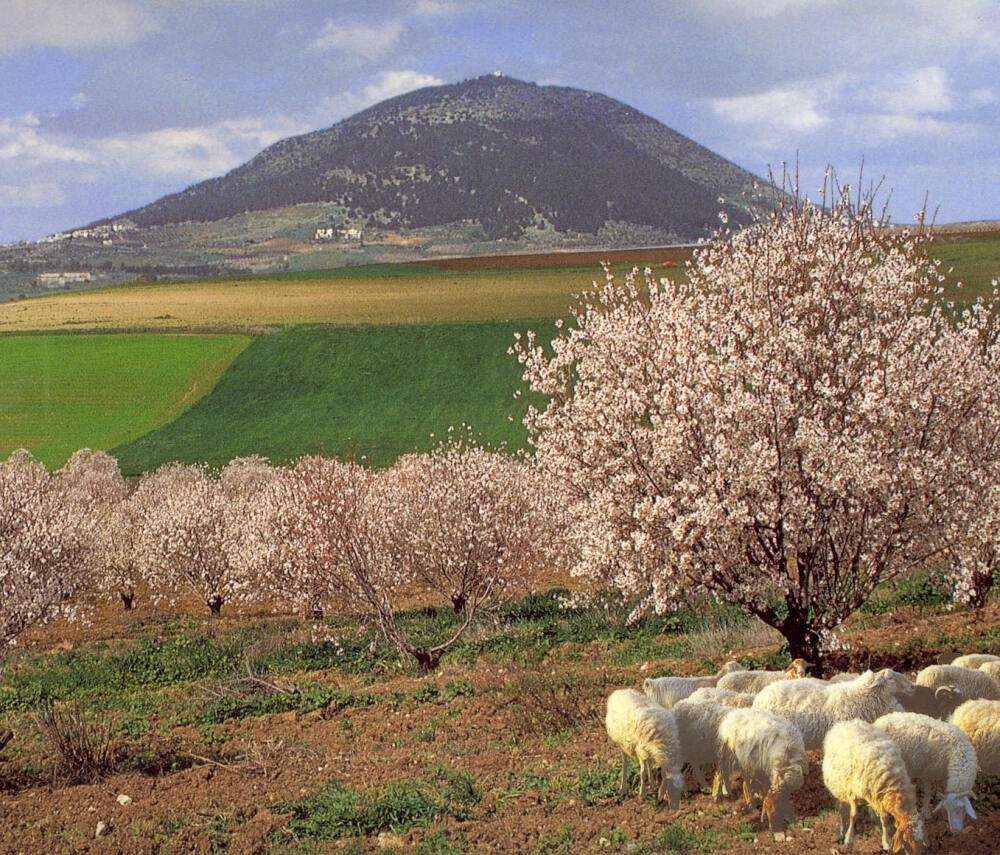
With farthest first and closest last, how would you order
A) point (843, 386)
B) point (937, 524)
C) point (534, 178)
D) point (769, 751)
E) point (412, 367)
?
1. point (534, 178)
2. point (412, 367)
3. point (843, 386)
4. point (937, 524)
5. point (769, 751)

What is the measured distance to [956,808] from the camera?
25.8 feet

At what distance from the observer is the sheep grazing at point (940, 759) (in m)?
7.88

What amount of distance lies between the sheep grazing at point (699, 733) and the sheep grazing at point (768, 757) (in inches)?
11.0

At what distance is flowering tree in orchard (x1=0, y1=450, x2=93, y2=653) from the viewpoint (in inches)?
821

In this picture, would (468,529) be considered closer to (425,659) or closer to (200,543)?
(425,659)

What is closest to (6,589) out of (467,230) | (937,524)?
(937,524)

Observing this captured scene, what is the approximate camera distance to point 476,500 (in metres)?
21.8

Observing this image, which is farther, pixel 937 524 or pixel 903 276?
pixel 903 276

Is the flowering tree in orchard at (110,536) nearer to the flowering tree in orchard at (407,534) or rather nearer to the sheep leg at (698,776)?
the flowering tree in orchard at (407,534)

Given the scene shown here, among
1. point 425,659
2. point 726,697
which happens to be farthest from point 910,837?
point 425,659

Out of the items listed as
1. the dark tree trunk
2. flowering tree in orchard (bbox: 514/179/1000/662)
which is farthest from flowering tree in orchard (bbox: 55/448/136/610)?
the dark tree trunk

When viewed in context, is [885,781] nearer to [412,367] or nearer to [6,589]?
[6,589]

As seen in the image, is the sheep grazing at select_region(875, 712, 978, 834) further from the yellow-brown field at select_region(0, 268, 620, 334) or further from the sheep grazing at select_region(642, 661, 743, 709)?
the yellow-brown field at select_region(0, 268, 620, 334)

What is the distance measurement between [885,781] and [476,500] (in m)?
14.8
